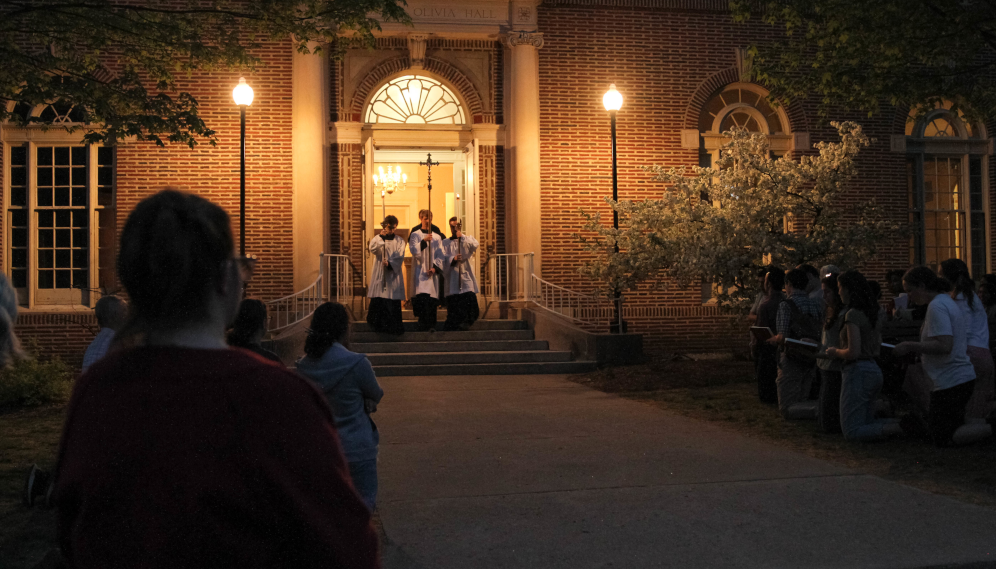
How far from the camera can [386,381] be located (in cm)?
1221

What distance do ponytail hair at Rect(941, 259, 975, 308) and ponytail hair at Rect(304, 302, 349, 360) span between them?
5.68 metres

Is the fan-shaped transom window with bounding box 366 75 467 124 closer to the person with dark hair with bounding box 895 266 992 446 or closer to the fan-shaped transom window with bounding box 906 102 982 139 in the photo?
the fan-shaped transom window with bounding box 906 102 982 139

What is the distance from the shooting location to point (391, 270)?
555 inches

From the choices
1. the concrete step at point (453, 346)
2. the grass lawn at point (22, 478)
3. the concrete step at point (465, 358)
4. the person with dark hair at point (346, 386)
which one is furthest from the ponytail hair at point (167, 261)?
the concrete step at point (453, 346)

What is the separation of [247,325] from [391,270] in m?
9.68

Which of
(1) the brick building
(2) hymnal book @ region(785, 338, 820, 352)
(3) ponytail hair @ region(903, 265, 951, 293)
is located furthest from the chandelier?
(3) ponytail hair @ region(903, 265, 951, 293)

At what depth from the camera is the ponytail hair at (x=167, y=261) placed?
1.59 metres

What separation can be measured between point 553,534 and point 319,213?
11.4m

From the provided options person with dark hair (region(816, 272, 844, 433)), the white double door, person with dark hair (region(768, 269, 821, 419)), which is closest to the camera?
person with dark hair (region(816, 272, 844, 433))

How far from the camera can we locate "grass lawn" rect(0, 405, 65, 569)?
470 centimetres

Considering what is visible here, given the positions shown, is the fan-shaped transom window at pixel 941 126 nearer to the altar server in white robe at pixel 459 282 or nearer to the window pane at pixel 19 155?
the altar server in white robe at pixel 459 282

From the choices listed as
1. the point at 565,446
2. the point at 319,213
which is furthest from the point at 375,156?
the point at 565,446

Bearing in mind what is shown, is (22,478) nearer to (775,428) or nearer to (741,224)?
(775,428)

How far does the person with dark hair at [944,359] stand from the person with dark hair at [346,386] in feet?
16.6
